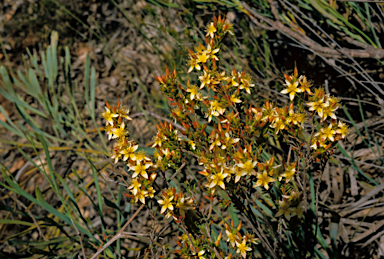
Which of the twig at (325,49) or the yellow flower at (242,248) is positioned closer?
the yellow flower at (242,248)

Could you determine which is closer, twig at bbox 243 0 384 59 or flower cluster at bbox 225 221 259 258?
flower cluster at bbox 225 221 259 258

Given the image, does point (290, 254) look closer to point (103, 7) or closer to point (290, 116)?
point (290, 116)

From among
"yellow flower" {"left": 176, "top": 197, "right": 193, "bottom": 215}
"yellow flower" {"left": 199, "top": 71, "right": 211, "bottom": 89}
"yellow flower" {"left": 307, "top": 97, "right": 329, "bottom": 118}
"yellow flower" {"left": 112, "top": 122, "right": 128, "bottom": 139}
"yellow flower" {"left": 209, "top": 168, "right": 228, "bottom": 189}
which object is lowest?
"yellow flower" {"left": 176, "top": 197, "right": 193, "bottom": 215}

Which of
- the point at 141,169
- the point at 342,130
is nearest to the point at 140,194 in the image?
the point at 141,169

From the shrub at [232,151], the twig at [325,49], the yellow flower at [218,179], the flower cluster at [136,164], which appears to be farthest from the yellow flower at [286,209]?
the twig at [325,49]

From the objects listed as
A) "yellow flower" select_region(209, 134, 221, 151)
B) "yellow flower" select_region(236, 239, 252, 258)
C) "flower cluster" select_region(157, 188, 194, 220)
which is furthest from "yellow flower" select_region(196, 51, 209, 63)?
"yellow flower" select_region(236, 239, 252, 258)

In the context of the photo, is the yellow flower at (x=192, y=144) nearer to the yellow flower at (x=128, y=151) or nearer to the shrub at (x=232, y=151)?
the shrub at (x=232, y=151)

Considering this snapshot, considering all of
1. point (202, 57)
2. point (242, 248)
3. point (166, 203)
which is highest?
point (202, 57)

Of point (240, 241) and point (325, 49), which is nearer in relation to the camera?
point (240, 241)

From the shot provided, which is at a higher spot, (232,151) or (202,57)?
(202,57)

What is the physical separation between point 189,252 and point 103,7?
6.55ft

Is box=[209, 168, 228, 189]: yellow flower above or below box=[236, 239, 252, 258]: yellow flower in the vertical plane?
above

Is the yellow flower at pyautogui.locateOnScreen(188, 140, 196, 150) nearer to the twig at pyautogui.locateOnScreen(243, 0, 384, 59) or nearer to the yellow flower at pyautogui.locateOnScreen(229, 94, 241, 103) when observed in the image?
the yellow flower at pyautogui.locateOnScreen(229, 94, 241, 103)

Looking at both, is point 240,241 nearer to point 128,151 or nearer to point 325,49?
point 128,151
